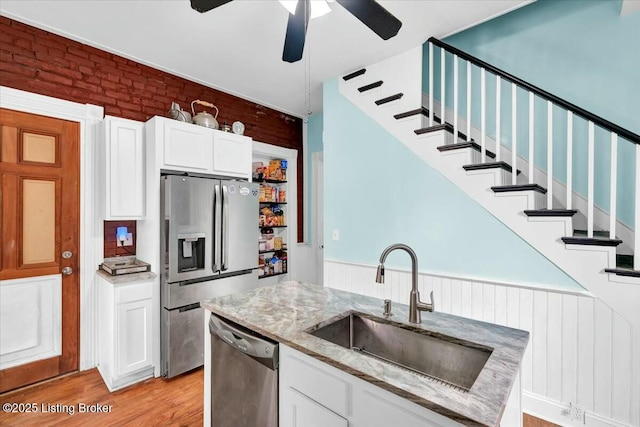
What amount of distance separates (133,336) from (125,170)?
1408mm

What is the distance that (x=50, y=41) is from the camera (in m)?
2.51

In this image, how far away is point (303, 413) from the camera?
1188 mm

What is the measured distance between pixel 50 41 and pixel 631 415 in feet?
16.3

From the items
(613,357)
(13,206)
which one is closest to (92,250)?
(13,206)

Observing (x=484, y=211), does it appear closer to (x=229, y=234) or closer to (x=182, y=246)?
(x=229, y=234)

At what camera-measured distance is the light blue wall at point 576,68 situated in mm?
2197

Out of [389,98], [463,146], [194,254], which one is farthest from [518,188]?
[194,254]

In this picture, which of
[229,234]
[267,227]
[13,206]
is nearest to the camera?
[13,206]

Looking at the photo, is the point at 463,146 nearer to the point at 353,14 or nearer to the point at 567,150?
the point at 567,150

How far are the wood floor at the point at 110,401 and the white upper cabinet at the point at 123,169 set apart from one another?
138 centimetres

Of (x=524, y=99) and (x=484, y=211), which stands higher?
(x=524, y=99)

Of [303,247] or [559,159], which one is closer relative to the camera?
[559,159]

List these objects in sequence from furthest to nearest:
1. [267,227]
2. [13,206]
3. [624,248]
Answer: [267,227], [13,206], [624,248]

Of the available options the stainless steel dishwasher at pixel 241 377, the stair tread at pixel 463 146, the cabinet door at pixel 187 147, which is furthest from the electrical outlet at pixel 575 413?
the cabinet door at pixel 187 147
